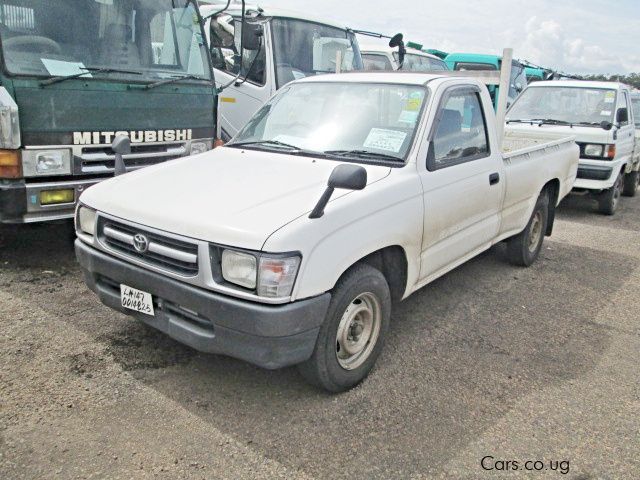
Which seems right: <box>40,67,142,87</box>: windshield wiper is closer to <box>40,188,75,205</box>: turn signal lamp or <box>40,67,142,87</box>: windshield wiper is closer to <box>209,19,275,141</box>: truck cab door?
<box>40,188,75,205</box>: turn signal lamp

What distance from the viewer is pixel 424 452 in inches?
109

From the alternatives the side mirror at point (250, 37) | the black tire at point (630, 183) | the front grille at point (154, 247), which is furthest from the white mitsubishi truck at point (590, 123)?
the front grille at point (154, 247)

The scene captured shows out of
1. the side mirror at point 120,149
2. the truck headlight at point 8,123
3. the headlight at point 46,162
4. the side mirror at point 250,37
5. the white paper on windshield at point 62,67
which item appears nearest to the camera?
the side mirror at point 120,149

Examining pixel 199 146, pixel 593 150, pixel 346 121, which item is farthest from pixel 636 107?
pixel 346 121

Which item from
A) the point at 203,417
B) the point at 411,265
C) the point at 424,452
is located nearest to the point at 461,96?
the point at 411,265

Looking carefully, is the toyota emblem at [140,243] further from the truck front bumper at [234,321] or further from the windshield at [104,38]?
the windshield at [104,38]

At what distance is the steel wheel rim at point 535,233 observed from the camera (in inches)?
226

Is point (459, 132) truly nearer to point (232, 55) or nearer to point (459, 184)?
point (459, 184)

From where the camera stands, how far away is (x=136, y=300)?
10.2ft

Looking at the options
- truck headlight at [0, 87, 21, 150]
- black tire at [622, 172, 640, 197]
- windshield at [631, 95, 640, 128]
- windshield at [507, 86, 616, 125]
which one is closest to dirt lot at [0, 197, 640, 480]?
truck headlight at [0, 87, 21, 150]

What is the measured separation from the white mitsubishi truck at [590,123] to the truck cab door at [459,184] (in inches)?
151

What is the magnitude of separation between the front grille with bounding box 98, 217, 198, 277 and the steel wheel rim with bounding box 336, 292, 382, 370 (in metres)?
0.89

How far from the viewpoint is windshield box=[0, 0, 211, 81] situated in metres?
4.45

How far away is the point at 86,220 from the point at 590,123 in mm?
7457
